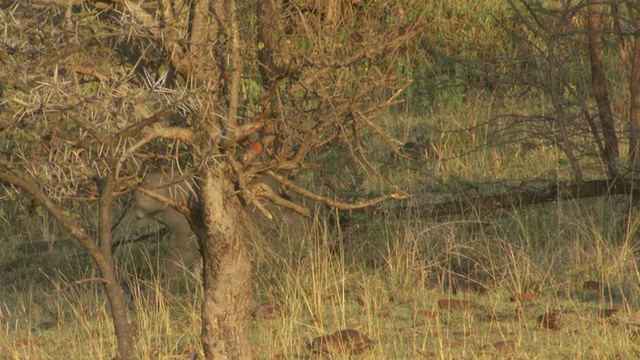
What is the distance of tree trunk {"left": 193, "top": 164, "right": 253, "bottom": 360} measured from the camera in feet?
12.2

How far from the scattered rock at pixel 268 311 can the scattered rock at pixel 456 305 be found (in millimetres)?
791

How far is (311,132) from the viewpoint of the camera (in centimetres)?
419

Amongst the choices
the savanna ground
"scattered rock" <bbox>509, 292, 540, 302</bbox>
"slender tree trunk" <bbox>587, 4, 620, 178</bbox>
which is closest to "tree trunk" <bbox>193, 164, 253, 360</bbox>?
the savanna ground

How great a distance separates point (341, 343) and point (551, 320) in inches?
38.9

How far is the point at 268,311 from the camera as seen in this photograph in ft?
15.8

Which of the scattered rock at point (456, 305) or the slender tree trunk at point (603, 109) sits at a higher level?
the slender tree trunk at point (603, 109)

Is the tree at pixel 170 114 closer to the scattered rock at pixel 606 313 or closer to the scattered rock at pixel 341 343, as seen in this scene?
the scattered rock at pixel 341 343

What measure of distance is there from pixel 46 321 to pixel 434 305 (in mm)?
2094

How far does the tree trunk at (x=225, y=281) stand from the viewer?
3719 millimetres

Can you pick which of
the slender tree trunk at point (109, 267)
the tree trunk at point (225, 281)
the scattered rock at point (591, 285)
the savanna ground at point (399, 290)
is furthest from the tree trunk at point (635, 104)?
the slender tree trunk at point (109, 267)

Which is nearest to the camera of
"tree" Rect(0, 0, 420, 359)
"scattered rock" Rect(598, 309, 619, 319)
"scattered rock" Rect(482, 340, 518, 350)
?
"tree" Rect(0, 0, 420, 359)

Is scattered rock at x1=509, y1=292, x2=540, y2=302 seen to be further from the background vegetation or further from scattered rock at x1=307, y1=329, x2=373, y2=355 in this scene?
scattered rock at x1=307, y1=329, x2=373, y2=355

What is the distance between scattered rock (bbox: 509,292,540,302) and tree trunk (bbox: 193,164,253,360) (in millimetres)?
1581

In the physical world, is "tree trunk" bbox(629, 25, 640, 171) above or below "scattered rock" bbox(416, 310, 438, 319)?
above
